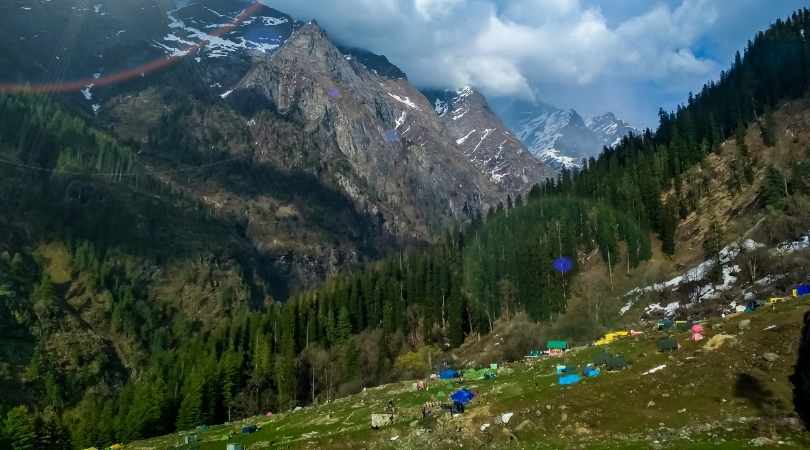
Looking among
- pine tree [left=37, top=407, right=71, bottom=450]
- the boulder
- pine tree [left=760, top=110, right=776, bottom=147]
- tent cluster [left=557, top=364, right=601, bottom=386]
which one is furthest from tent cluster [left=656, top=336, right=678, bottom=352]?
pine tree [left=760, top=110, right=776, bottom=147]

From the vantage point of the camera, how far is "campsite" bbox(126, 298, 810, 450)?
38625 mm

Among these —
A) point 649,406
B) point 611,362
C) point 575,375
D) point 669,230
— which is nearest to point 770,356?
point 649,406

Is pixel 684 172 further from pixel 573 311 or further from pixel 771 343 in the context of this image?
pixel 771 343

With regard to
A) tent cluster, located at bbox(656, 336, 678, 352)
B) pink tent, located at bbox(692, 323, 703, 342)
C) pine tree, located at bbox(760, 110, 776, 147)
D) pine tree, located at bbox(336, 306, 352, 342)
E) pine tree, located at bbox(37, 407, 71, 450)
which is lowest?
pine tree, located at bbox(37, 407, 71, 450)

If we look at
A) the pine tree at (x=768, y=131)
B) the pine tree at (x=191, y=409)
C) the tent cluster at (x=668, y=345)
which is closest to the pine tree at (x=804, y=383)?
the tent cluster at (x=668, y=345)

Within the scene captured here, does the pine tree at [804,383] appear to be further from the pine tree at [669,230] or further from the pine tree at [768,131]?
the pine tree at [768,131]

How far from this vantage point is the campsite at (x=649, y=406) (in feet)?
127

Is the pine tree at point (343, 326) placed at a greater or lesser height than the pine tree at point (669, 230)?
lesser

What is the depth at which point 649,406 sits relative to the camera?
147 ft

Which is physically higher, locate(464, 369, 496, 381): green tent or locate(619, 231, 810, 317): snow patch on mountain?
locate(619, 231, 810, 317): snow patch on mountain

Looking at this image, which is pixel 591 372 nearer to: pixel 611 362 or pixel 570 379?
pixel 611 362

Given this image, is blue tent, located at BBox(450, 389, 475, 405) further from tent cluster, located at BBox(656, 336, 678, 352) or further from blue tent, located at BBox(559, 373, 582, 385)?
tent cluster, located at BBox(656, 336, 678, 352)

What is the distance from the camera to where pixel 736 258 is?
4734 inches

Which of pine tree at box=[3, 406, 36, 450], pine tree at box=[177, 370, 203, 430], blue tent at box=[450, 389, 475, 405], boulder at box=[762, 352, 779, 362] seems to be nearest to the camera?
boulder at box=[762, 352, 779, 362]
